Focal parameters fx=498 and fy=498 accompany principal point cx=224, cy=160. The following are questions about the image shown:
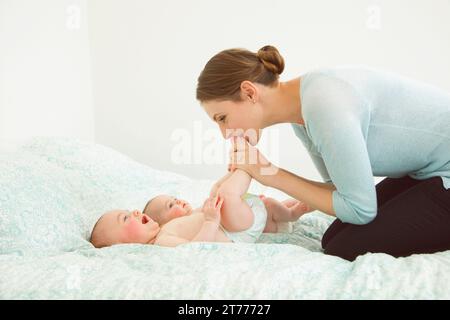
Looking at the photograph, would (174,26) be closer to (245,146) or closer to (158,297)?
(245,146)

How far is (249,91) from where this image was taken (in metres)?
1.41

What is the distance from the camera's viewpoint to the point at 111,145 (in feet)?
10.2

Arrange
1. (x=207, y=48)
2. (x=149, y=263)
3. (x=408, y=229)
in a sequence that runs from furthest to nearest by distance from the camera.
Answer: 1. (x=207, y=48)
2. (x=408, y=229)
3. (x=149, y=263)

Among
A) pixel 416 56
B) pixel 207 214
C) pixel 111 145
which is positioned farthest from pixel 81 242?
pixel 416 56

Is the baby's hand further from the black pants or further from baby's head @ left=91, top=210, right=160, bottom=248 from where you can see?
the black pants

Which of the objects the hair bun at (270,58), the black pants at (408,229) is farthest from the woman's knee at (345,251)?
the hair bun at (270,58)

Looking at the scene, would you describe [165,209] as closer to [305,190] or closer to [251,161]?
[251,161]

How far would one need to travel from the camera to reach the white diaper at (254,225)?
1524mm

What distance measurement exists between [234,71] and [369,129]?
1.33 feet

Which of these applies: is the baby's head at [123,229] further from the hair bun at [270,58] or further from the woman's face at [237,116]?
the hair bun at [270,58]

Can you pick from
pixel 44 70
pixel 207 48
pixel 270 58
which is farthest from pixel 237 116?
pixel 207 48

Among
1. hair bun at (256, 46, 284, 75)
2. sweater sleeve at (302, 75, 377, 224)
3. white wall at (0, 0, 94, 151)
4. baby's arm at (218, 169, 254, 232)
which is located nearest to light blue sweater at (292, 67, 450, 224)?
sweater sleeve at (302, 75, 377, 224)

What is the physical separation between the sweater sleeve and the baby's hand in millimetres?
329

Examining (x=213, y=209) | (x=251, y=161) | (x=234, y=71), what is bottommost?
(x=213, y=209)
